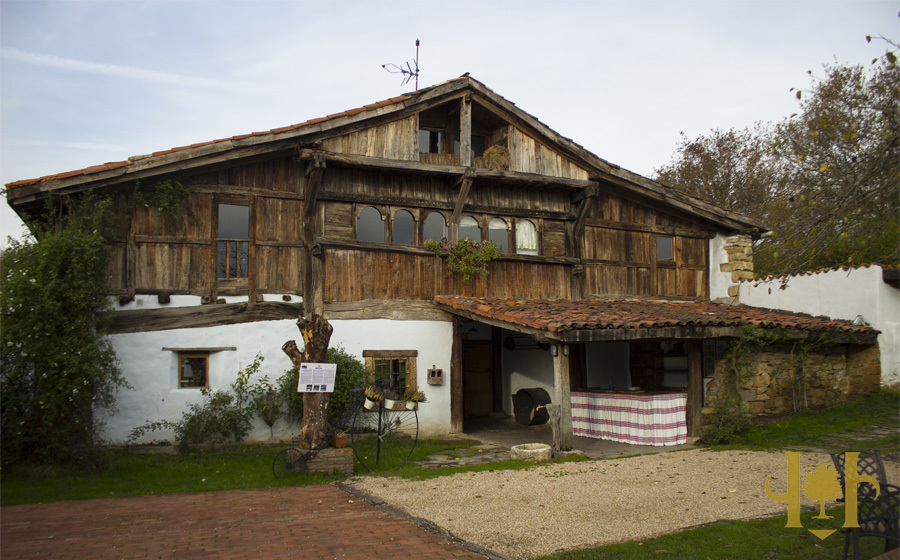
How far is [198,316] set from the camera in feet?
39.2

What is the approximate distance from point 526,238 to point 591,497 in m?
7.85

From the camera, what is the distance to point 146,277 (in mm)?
11742

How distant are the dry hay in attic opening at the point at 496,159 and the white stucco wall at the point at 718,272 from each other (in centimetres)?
653

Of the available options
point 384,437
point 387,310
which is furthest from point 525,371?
point 384,437

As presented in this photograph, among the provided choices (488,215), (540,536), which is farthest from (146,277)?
(540,536)

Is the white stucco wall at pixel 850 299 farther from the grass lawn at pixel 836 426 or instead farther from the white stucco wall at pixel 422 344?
the white stucco wall at pixel 422 344

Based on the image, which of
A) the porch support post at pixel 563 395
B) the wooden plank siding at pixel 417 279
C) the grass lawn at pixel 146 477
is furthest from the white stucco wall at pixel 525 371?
the grass lawn at pixel 146 477

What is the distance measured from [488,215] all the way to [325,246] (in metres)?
3.86

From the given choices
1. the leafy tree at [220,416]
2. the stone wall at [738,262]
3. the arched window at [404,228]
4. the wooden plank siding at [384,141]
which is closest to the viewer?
the leafy tree at [220,416]

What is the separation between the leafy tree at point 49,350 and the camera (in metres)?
9.52

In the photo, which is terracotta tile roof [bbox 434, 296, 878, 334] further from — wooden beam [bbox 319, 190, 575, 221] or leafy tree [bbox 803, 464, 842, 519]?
leafy tree [bbox 803, 464, 842, 519]

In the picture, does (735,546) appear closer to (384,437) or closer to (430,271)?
(384,437)

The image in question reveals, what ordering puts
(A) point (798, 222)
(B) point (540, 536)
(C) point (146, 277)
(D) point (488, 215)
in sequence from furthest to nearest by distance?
(D) point (488, 215)
(C) point (146, 277)
(B) point (540, 536)
(A) point (798, 222)

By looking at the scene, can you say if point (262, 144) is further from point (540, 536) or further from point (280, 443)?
point (540, 536)
